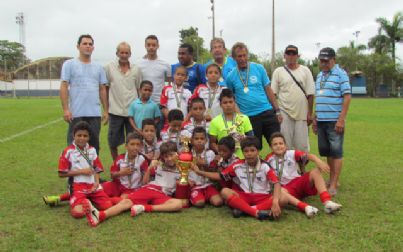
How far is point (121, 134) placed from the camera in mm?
6781

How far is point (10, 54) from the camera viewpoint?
89750 millimetres

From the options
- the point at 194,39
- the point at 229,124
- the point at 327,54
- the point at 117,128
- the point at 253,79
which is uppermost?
the point at 194,39

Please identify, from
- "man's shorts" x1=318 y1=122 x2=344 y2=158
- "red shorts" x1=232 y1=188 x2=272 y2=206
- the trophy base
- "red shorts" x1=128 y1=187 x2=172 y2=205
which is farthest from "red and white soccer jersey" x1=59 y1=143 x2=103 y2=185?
"man's shorts" x1=318 y1=122 x2=344 y2=158

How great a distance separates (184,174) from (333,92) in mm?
2333

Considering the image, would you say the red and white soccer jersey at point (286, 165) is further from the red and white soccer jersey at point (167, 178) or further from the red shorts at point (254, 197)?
the red and white soccer jersey at point (167, 178)

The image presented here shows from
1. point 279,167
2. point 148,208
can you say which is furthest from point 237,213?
point 148,208

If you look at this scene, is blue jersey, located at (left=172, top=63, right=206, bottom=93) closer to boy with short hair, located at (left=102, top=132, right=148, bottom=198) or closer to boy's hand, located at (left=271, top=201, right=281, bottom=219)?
boy with short hair, located at (left=102, top=132, right=148, bottom=198)

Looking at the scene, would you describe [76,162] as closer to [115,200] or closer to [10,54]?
[115,200]

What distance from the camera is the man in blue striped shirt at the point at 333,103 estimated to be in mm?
5785

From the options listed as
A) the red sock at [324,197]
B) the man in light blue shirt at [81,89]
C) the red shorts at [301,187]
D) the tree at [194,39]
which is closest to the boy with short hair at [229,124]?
the red shorts at [301,187]

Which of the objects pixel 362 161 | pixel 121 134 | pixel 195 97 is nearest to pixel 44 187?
pixel 121 134

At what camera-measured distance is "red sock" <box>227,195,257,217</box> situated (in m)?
4.76

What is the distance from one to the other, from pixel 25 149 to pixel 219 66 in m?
5.82

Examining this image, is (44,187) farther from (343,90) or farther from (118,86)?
(343,90)
